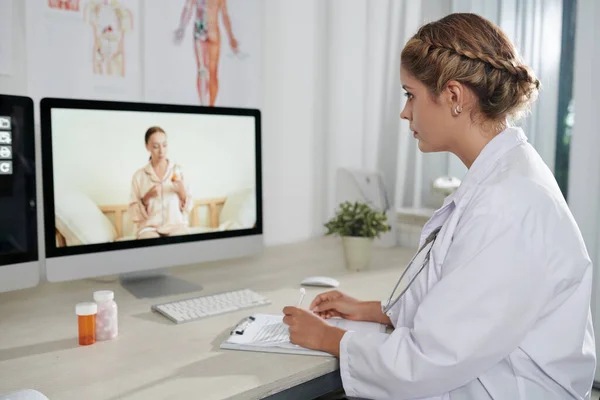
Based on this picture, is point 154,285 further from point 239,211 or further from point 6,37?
point 6,37

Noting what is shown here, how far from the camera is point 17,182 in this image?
1.29m

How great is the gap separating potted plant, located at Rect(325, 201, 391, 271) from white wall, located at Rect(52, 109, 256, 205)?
1.21 ft

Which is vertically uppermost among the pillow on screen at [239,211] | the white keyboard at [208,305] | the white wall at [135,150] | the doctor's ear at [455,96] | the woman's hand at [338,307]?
the doctor's ear at [455,96]

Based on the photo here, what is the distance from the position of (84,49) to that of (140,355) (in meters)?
1.04

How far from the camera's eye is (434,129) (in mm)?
1174

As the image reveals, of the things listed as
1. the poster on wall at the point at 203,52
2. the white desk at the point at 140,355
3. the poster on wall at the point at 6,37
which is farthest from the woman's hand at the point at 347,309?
the poster on wall at the point at 6,37

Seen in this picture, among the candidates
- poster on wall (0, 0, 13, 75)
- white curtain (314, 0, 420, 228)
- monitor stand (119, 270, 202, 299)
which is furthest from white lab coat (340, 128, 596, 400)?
white curtain (314, 0, 420, 228)

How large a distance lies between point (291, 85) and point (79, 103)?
1.12 m

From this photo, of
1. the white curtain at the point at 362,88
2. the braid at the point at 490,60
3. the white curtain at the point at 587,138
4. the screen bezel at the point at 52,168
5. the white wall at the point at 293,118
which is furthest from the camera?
the white curtain at the point at 362,88

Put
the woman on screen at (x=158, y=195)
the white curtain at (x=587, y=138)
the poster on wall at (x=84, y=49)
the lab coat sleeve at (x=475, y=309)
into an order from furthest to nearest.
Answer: the white curtain at (x=587, y=138)
the poster on wall at (x=84, y=49)
the woman on screen at (x=158, y=195)
the lab coat sleeve at (x=475, y=309)

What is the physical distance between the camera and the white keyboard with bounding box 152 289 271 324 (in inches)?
52.3

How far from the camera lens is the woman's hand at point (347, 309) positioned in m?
1.32

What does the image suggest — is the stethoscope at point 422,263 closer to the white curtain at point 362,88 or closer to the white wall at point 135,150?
the white wall at point 135,150

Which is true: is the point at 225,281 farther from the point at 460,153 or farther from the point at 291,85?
the point at 291,85
